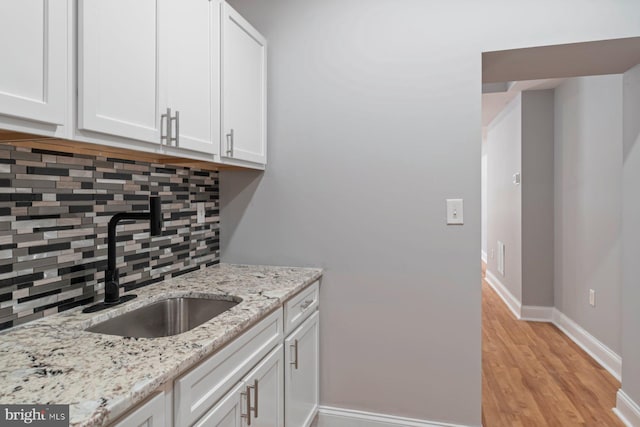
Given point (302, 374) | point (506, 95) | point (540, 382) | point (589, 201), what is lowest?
point (540, 382)

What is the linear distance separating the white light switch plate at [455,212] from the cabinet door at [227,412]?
128 cm

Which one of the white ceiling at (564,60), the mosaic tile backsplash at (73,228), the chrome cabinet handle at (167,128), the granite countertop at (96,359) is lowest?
the granite countertop at (96,359)

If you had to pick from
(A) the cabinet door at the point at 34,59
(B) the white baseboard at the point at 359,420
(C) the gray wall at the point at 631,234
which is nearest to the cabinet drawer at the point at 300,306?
(B) the white baseboard at the point at 359,420

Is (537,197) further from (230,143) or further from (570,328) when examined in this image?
(230,143)

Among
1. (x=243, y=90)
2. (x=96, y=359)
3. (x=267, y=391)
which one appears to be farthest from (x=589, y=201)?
(x=96, y=359)

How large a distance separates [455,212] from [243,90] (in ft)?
4.08

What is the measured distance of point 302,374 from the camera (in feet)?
6.12

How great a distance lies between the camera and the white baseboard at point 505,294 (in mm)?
4211

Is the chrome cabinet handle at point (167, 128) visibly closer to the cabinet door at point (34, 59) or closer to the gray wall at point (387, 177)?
the cabinet door at point (34, 59)

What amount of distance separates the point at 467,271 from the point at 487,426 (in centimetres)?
95

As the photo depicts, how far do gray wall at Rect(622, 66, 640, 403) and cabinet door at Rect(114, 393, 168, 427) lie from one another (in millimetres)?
2359

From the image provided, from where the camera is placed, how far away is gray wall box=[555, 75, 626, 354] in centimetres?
285

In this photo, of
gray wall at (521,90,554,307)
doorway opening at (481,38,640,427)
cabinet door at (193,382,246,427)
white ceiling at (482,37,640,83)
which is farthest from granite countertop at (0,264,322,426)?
gray wall at (521,90,554,307)

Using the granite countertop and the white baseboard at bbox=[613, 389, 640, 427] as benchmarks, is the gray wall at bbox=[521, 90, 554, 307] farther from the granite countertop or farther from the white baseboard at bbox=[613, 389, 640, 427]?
the granite countertop
